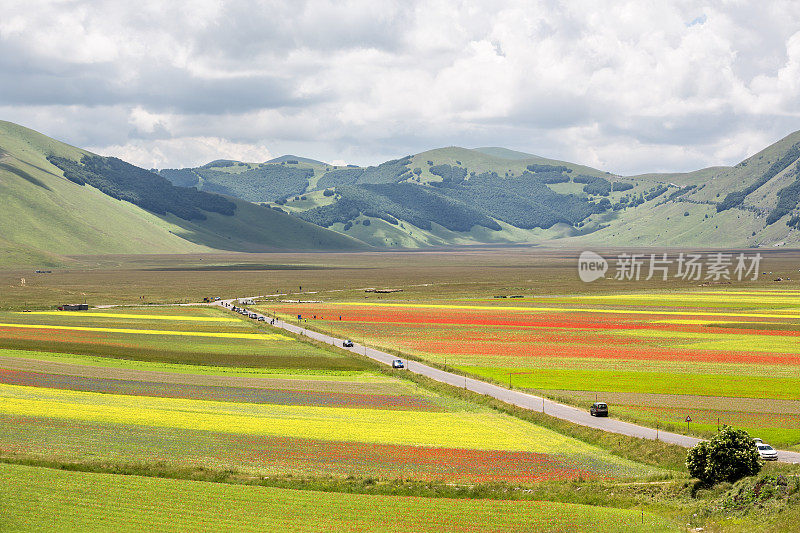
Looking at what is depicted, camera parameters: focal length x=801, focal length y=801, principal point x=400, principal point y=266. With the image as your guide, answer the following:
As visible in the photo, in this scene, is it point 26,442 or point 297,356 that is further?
point 297,356

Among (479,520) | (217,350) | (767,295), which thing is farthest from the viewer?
(767,295)

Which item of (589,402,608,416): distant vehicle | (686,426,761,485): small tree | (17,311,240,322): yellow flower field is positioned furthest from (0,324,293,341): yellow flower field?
(686,426,761,485): small tree

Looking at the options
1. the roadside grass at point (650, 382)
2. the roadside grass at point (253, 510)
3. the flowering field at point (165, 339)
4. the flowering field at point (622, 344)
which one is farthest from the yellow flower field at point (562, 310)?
the roadside grass at point (253, 510)

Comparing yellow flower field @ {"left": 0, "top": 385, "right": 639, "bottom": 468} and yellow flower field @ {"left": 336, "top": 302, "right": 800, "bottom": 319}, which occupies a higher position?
yellow flower field @ {"left": 336, "top": 302, "right": 800, "bottom": 319}

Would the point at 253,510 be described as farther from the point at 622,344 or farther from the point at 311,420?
the point at 622,344

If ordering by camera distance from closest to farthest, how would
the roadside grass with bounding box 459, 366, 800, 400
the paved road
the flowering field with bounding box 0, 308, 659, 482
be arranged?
the flowering field with bounding box 0, 308, 659, 482, the paved road, the roadside grass with bounding box 459, 366, 800, 400

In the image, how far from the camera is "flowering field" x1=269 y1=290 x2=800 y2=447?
62.2 m

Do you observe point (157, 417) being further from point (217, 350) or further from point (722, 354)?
point (722, 354)

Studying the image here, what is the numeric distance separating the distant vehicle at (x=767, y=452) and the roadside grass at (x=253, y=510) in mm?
11441

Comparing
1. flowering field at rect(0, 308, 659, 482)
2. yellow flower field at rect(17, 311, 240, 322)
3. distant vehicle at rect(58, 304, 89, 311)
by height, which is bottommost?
distant vehicle at rect(58, 304, 89, 311)

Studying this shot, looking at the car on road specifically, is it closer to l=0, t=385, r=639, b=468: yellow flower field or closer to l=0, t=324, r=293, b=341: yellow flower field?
l=0, t=385, r=639, b=468: yellow flower field

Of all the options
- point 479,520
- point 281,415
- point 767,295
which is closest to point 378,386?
point 281,415

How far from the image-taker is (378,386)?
69.1m

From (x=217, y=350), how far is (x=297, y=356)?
414 inches
